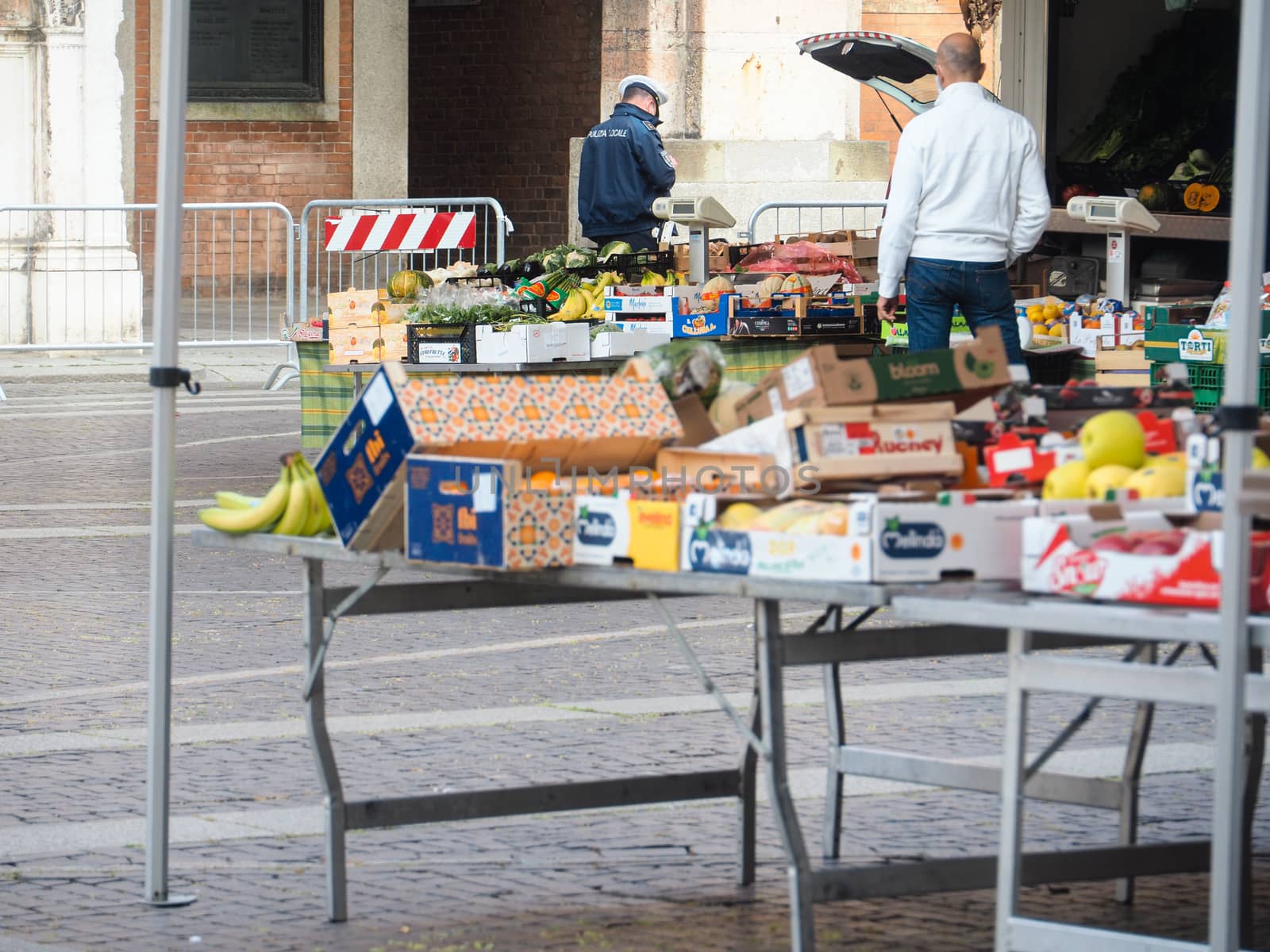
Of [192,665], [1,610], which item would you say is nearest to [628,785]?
[192,665]

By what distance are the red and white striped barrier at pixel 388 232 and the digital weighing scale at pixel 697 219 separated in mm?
3944

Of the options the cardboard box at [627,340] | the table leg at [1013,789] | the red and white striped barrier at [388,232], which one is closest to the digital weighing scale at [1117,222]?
the cardboard box at [627,340]

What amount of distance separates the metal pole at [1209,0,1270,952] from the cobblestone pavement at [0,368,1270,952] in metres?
1.11

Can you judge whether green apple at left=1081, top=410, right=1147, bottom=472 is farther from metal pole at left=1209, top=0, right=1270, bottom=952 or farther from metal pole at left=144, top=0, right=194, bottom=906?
metal pole at left=144, top=0, right=194, bottom=906

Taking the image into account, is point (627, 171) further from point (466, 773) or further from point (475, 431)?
point (475, 431)

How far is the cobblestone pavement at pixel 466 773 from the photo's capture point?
4910 mm

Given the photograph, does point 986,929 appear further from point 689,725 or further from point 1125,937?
point 689,725

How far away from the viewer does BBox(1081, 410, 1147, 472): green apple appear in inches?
174

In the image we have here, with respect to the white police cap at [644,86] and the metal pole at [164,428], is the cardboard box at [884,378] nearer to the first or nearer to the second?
the metal pole at [164,428]

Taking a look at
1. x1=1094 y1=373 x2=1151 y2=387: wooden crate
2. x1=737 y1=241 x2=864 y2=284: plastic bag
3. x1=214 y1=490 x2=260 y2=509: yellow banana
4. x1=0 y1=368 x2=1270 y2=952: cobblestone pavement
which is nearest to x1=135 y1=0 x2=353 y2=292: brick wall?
x1=737 y1=241 x2=864 y2=284: plastic bag

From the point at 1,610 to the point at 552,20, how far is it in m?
18.8

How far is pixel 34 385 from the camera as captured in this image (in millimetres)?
17656

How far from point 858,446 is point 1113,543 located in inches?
27.0

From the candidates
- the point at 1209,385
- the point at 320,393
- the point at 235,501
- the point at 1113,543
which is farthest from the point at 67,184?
the point at 1113,543
